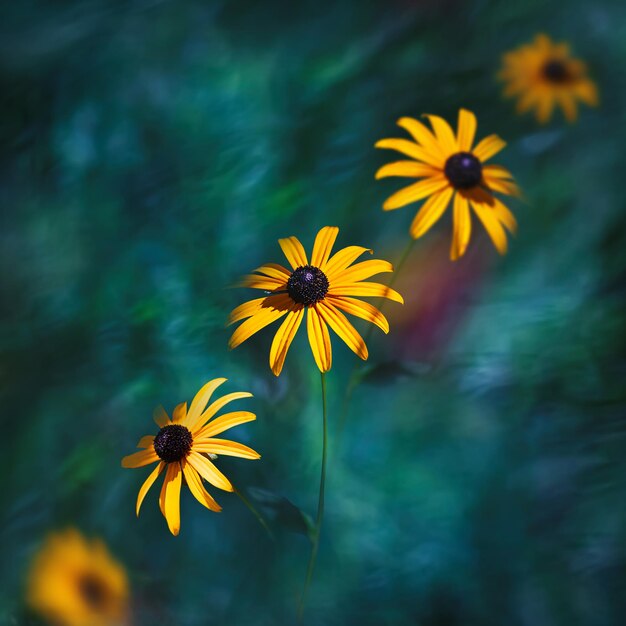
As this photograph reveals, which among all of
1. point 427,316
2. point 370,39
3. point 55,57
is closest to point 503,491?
point 427,316

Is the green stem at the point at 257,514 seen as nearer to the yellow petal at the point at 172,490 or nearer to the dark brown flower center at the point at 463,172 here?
the yellow petal at the point at 172,490

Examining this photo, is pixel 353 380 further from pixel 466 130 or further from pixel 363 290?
pixel 466 130

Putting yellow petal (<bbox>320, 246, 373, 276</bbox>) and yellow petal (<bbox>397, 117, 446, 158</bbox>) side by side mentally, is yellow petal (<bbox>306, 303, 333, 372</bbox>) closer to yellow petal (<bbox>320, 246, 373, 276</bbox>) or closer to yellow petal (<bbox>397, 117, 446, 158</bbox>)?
yellow petal (<bbox>320, 246, 373, 276</bbox>)

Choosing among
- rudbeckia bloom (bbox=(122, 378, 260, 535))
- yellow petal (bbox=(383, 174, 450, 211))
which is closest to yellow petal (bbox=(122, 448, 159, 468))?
rudbeckia bloom (bbox=(122, 378, 260, 535))

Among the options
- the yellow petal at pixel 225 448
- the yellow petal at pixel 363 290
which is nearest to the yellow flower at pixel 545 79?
the yellow petal at pixel 363 290

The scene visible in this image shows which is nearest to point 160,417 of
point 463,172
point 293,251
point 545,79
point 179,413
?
point 179,413

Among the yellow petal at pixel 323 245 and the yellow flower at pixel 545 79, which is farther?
the yellow flower at pixel 545 79

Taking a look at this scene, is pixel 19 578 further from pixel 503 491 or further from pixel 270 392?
pixel 503 491
